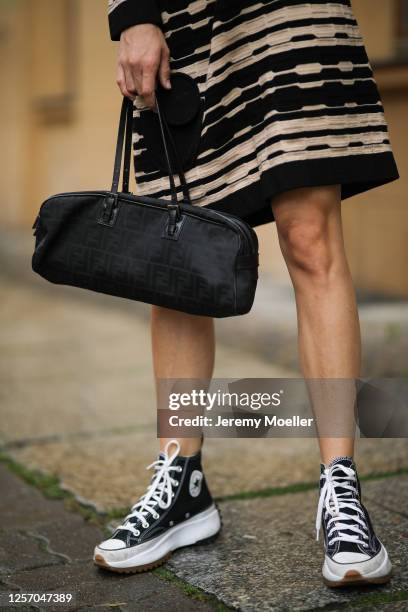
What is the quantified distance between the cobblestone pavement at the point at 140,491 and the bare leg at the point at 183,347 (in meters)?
0.29

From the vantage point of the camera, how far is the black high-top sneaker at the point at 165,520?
182 cm

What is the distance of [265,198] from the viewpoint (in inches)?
67.9

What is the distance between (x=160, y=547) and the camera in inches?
73.4

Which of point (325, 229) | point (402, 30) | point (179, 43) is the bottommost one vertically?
point (325, 229)

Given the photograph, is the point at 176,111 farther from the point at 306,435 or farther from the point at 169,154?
the point at 306,435

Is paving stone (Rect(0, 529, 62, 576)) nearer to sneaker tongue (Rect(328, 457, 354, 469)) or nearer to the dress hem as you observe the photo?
sneaker tongue (Rect(328, 457, 354, 469))

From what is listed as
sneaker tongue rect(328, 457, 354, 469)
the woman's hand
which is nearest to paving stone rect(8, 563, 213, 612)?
sneaker tongue rect(328, 457, 354, 469)

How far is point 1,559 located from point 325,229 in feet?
3.17

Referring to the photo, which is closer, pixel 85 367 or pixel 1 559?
pixel 1 559

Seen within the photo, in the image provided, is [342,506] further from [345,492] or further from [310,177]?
[310,177]

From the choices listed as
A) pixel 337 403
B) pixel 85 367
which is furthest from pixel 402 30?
pixel 337 403

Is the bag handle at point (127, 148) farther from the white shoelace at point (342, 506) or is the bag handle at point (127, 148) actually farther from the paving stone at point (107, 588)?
the paving stone at point (107, 588)

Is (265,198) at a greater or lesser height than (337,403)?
greater

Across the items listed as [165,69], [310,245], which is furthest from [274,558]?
[165,69]
